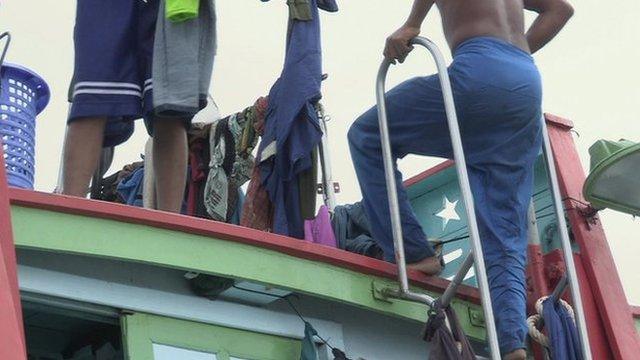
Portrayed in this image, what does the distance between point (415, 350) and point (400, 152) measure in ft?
2.74

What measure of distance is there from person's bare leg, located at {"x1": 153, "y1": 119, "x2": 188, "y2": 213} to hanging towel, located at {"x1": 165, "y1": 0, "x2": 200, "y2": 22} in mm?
493

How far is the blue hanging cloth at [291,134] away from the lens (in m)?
6.42

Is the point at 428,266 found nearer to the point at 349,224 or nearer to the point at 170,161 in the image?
the point at 170,161

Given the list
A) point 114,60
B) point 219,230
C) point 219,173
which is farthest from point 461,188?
point 219,173

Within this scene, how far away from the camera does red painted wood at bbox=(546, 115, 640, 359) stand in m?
6.27

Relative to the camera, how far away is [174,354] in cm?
548

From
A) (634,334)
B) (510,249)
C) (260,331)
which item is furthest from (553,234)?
(260,331)

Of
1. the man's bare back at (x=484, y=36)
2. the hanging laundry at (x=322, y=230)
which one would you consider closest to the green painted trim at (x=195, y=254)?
the man's bare back at (x=484, y=36)

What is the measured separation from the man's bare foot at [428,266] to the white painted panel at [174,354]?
1.13m

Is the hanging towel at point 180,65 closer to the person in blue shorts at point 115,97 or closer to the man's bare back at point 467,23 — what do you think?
the person in blue shorts at point 115,97

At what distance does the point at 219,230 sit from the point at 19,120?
1.26 metres

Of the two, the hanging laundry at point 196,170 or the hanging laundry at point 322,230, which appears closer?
the hanging laundry at point 322,230

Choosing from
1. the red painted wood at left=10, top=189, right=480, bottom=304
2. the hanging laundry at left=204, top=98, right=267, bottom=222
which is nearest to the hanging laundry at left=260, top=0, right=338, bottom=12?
the hanging laundry at left=204, top=98, right=267, bottom=222

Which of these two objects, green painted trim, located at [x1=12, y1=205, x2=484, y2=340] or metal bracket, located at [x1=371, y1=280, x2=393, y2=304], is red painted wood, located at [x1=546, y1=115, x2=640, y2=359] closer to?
green painted trim, located at [x1=12, y1=205, x2=484, y2=340]
